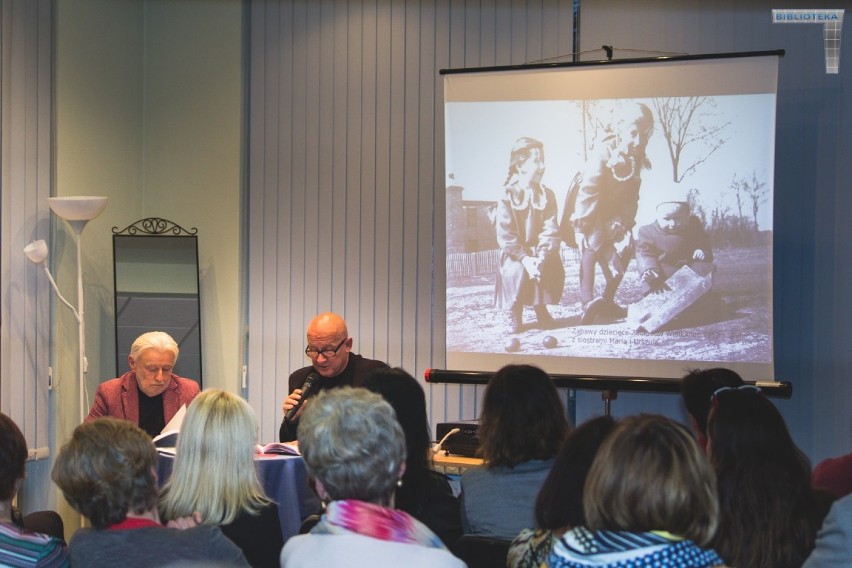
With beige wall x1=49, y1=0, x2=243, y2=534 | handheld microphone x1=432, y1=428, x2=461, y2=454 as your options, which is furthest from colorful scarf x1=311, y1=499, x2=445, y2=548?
beige wall x1=49, y1=0, x2=243, y2=534

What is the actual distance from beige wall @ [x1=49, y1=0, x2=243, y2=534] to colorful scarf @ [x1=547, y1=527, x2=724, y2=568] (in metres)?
4.11

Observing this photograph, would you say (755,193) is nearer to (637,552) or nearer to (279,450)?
(279,450)

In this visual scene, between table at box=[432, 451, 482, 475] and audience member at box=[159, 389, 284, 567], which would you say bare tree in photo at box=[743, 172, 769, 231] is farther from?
audience member at box=[159, 389, 284, 567]

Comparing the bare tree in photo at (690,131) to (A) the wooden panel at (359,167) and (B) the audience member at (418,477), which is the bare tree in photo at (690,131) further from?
(B) the audience member at (418,477)

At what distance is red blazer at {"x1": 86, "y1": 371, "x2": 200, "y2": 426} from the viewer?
423 cm

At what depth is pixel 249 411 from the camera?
2.65 meters

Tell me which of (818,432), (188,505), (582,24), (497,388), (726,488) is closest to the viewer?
(726,488)

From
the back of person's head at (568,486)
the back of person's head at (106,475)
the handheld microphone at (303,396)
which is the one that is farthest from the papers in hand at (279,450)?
the back of person's head at (568,486)

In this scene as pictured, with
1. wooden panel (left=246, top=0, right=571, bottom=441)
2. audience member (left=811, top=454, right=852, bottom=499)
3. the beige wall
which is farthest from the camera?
the beige wall

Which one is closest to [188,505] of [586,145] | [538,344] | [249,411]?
[249,411]

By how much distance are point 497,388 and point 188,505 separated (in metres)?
0.90

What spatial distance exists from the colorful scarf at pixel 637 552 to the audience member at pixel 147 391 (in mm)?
2890

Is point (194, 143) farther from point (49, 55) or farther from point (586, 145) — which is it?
point (586, 145)

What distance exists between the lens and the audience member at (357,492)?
5.91ft
